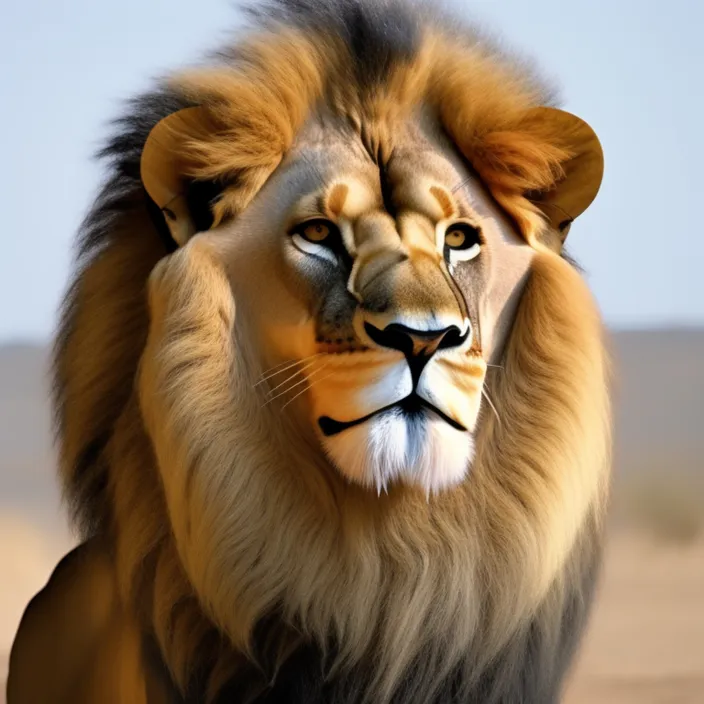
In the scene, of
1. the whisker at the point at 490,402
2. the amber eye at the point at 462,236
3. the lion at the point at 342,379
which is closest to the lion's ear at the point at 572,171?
the lion at the point at 342,379

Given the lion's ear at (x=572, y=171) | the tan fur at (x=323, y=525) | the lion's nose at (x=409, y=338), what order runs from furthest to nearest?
the lion's ear at (x=572, y=171) → the tan fur at (x=323, y=525) → the lion's nose at (x=409, y=338)

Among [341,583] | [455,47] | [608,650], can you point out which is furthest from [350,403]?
[608,650]

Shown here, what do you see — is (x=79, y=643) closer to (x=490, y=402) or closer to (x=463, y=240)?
(x=490, y=402)

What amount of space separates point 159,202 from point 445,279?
45 cm

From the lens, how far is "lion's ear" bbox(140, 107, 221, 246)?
1.97 m

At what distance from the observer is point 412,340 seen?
5.94ft

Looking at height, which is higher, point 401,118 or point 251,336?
point 401,118

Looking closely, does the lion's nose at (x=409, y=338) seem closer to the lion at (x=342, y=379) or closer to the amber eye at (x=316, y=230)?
the lion at (x=342, y=379)

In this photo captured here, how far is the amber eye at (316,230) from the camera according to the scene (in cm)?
195

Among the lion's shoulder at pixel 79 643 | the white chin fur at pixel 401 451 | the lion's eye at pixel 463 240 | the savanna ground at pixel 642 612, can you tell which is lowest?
the savanna ground at pixel 642 612

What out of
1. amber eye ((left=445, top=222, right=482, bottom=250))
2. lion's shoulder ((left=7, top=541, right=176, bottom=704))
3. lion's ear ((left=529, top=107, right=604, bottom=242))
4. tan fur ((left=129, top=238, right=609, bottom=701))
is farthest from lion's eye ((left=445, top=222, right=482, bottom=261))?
lion's shoulder ((left=7, top=541, right=176, bottom=704))

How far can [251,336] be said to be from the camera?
77.3 inches

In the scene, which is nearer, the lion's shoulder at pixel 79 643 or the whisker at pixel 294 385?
the whisker at pixel 294 385

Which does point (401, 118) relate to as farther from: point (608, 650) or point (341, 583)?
point (608, 650)
